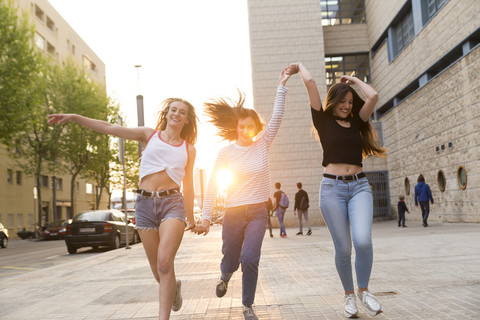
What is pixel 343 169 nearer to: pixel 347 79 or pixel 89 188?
pixel 347 79

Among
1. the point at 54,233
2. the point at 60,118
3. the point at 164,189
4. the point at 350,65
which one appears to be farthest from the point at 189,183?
the point at 350,65

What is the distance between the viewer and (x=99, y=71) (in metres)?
65.8

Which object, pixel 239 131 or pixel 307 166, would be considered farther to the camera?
pixel 307 166

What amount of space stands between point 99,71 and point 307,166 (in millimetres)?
43125

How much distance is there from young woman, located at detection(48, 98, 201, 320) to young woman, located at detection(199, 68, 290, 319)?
35 cm

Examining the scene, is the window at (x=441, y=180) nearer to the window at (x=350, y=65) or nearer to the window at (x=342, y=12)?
the window at (x=350, y=65)

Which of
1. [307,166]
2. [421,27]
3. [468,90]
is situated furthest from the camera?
[307,166]

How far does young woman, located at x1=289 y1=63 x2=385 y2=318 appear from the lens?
426cm

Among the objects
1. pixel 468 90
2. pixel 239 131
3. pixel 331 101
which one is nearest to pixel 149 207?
pixel 239 131

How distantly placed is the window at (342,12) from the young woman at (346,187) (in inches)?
1195

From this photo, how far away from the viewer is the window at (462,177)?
19953 mm

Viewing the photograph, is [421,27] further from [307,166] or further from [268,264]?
[268,264]

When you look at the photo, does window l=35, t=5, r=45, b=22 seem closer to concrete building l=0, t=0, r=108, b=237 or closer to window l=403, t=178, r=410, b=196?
concrete building l=0, t=0, r=108, b=237

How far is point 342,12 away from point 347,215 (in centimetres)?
3166
